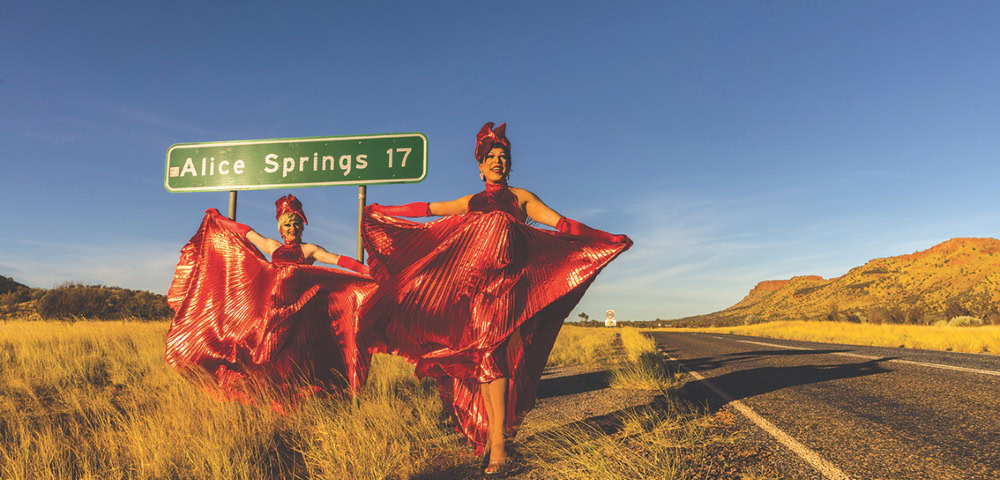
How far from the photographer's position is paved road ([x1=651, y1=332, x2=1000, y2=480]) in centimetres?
305

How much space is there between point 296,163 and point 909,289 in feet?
286

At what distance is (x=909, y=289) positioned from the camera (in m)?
69.5

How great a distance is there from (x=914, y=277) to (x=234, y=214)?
311 ft

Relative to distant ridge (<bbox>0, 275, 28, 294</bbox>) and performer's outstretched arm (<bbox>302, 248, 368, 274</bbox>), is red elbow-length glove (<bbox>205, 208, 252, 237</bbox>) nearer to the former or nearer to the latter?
performer's outstretched arm (<bbox>302, 248, 368, 274</bbox>)

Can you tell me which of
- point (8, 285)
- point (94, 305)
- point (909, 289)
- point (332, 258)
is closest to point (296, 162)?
point (332, 258)

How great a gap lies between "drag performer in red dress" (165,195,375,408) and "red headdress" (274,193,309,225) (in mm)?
11

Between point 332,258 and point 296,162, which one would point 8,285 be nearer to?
point 296,162

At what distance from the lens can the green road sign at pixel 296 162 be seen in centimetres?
608

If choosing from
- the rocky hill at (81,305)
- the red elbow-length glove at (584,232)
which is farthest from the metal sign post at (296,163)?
the rocky hill at (81,305)

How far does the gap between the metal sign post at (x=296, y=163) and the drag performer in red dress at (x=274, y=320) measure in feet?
3.53

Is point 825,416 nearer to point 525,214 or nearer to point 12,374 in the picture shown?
point 525,214

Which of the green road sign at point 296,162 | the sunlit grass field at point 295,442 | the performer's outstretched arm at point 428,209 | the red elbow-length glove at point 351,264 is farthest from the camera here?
the green road sign at point 296,162

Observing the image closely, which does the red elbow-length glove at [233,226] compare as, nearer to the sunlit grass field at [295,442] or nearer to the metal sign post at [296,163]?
the metal sign post at [296,163]

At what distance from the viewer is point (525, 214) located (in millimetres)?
3443
